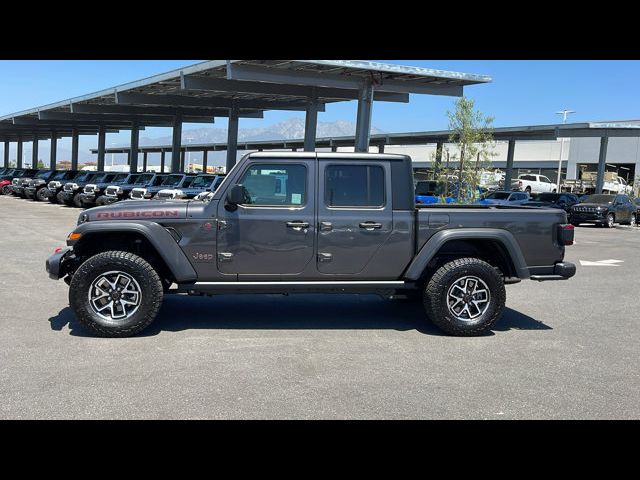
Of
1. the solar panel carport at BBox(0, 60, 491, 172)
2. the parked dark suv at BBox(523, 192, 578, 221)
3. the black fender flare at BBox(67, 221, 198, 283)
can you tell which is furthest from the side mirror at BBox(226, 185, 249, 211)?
the parked dark suv at BBox(523, 192, 578, 221)

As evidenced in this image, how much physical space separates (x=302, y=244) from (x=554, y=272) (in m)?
2.97

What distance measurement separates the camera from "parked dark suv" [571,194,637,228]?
28234 millimetres

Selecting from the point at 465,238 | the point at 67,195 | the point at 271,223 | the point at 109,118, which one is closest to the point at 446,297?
the point at 465,238

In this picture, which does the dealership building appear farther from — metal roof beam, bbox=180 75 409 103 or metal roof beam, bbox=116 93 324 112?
metal roof beam, bbox=180 75 409 103

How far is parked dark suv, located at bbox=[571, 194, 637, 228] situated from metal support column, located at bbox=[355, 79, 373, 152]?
439 inches

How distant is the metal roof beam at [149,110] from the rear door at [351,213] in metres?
32.2

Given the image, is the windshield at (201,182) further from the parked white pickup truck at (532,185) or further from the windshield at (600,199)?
the parked white pickup truck at (532,185)

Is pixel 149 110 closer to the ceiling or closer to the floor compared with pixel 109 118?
closer to the ceiling

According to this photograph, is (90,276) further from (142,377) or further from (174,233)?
(142,377)

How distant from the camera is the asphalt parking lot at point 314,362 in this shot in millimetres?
4496

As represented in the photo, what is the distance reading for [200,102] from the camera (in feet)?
112

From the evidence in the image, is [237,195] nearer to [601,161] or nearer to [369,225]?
[369,225]
